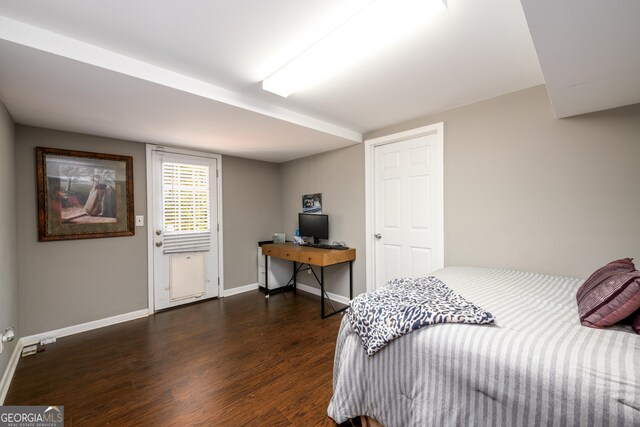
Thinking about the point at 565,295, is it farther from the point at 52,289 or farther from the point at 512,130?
the point at 52,289

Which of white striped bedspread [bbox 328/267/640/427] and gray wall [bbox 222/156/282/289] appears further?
gray wall [bbox 222/156/282/289]

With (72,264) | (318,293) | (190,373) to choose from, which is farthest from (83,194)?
(318,293)

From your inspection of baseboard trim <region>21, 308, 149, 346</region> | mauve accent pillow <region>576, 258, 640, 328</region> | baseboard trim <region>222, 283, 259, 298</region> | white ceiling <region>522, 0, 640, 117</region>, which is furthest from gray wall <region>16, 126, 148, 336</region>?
mauve accent pillow <region>576, 258, 640, 328</region>

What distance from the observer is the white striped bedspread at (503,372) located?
91cm

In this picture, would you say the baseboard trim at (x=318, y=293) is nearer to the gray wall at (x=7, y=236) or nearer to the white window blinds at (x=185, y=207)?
the white window blinds at (x=185, y=207)

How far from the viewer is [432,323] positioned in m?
1.31

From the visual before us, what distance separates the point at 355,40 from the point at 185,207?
10.3 feet

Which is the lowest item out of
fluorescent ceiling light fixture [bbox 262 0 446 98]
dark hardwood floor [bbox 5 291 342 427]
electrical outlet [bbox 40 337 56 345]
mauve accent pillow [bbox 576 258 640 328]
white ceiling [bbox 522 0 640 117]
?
dark hardwood floor [bbox 5 291 342 427]

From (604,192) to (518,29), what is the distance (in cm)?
141

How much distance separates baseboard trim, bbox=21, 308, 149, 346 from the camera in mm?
2613

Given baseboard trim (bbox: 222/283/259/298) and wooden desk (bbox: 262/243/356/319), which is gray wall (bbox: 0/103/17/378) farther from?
wooden desk (bbox: 262/243/356/319)

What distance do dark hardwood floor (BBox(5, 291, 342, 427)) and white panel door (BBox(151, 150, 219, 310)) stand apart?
527 millimetres

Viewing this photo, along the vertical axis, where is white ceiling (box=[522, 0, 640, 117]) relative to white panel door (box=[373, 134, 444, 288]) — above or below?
above

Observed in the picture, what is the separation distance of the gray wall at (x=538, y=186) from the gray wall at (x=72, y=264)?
3660 mm
